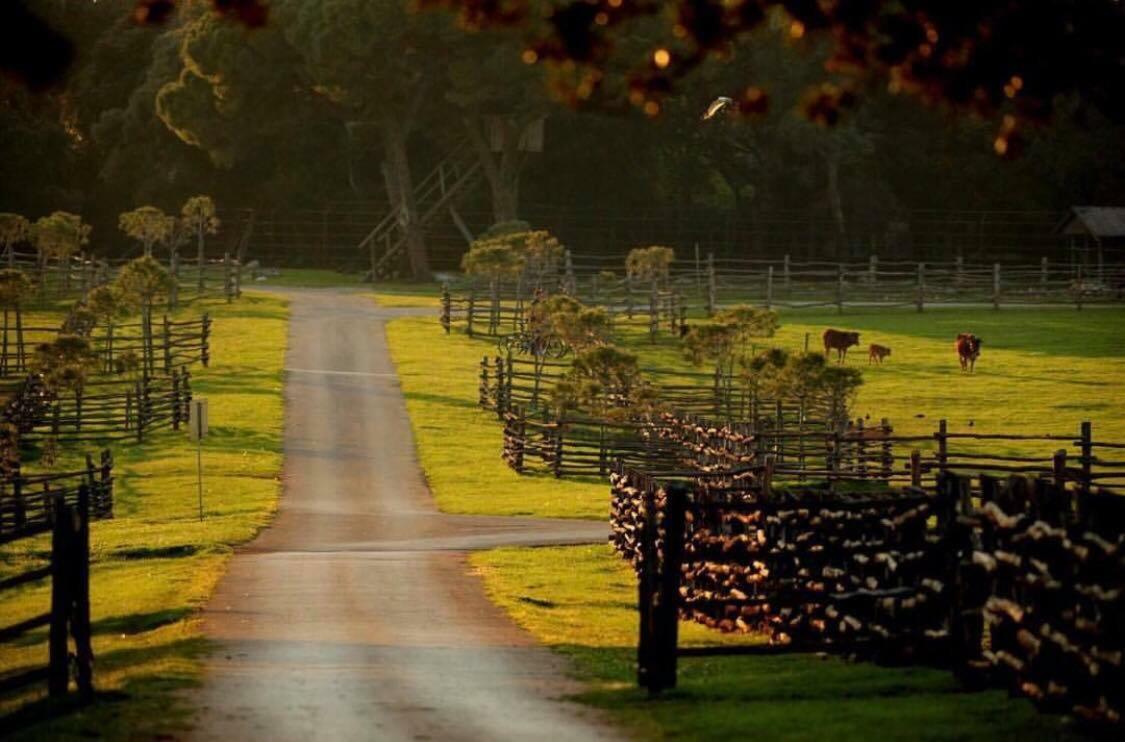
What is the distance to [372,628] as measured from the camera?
22.7 meters

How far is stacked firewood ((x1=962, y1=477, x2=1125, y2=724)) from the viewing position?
13.8 metres

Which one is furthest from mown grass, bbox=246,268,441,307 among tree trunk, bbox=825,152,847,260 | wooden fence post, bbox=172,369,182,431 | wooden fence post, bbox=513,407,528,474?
wooden fence post, bbox=513,407,528,474

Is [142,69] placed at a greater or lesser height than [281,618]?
greater

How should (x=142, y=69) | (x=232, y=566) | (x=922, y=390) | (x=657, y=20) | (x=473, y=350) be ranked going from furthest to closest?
(x=142, y=69)
(x=657, y=20)
(x=473, y=350)
(x=922, y=390)
(x=232, y=566)

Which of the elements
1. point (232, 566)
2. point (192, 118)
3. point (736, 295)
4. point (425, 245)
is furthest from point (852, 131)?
point (232, 566)

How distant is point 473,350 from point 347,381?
8.18 meters

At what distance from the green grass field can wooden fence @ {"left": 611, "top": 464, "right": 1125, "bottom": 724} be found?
0.94 feet

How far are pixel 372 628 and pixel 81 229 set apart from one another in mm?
63116

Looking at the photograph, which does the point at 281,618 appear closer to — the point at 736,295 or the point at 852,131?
the point at 736,295

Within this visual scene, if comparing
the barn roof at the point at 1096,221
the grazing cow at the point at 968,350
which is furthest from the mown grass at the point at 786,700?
the barn roof at the point at 1096,221

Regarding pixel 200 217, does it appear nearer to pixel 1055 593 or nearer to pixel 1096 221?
pixel 1096 221

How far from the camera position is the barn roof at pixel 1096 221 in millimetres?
91312

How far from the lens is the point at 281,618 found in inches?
935

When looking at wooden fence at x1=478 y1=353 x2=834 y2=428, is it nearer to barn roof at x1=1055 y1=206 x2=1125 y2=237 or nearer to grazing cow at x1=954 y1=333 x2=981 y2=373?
grazing cow at x1=954 y1=333 x2=981 y2=373
